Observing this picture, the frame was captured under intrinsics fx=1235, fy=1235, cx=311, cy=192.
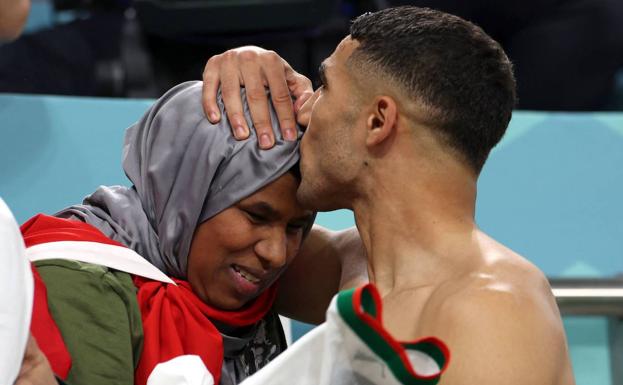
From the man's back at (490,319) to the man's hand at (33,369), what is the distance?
1.76ft

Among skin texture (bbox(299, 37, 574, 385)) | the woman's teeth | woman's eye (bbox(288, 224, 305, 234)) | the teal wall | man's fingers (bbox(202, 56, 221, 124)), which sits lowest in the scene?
the teal wall

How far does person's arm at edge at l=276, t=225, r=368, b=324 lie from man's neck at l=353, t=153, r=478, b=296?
0.35 metres

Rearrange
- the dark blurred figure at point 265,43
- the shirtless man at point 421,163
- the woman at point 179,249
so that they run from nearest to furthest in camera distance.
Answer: the shirtless man at point 421,163 < the woman at point 179,249 < the dark blurred figure at point 265,43

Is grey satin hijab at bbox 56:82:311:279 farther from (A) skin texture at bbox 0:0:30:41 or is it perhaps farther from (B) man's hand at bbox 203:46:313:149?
(A) skin texture at bbox 0:0:30:41

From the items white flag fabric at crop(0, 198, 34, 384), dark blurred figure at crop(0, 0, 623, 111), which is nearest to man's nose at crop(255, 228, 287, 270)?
white flag fabric at crop(0, 198, 34, 384)

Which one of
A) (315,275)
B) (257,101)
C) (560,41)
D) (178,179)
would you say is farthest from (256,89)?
(560,41)

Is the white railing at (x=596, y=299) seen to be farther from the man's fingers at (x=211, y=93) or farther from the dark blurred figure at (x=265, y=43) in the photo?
the dark blurred figure at (x=265, y=43)

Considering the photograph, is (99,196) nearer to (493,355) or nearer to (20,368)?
(20,368)

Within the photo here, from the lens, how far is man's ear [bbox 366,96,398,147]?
1913 mm

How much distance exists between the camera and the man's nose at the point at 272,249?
2.08 m

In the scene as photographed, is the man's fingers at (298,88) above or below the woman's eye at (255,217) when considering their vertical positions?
above

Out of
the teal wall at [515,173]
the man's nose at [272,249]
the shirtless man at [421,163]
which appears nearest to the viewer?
the shirtless man at [421,163]

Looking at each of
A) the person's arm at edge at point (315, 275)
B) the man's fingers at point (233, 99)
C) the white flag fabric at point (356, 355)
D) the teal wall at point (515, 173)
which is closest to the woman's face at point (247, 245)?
the man's fingers at point (233, 99)

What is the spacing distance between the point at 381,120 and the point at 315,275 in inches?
20.6
